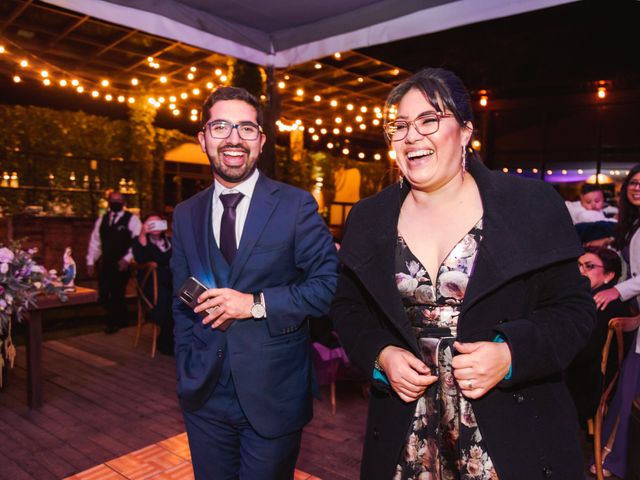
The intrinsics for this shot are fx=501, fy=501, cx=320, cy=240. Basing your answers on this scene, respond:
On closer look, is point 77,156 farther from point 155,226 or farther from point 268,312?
point 268,312

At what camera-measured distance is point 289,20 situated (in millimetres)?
3918

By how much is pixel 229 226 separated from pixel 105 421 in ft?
8.95

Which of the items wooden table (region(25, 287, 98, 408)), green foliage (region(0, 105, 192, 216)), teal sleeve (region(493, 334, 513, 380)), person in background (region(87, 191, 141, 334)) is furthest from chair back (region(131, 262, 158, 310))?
green foliage (region(0, 105, 192, 216))

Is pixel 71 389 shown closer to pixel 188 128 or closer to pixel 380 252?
pixel 380 252

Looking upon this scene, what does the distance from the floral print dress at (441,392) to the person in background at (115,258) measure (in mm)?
5872

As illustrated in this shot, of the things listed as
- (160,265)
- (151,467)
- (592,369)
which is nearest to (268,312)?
(151,467)

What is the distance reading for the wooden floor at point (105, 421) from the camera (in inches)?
125

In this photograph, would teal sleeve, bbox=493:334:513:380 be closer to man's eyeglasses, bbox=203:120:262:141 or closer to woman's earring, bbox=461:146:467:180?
woman's earring, bbox=461:146:467:180

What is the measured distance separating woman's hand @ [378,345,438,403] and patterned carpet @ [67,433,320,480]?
2.07 metres

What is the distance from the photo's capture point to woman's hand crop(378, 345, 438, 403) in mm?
1173

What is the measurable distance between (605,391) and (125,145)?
12.7 metres

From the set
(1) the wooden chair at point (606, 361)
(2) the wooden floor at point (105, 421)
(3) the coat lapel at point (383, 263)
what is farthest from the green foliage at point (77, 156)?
(3) the coat lapel at point (383, 263)

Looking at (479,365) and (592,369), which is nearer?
(479,365)

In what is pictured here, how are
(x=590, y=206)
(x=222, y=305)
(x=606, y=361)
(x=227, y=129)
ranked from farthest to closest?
1. (x=590, y=206)
2. (x=606, y=361)
3. (x=227, y=129)
4. (x=222, y=305)
